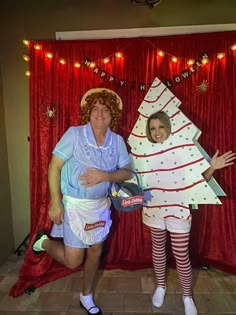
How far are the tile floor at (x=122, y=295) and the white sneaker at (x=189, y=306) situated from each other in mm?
53

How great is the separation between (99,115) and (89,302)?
4.12 feet

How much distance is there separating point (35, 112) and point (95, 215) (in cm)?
101

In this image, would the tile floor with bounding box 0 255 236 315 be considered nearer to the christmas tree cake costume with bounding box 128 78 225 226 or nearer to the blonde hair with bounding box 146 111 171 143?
the christmas tree cake costume with bounding box 128 78 225 226

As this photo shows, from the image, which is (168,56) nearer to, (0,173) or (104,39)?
(104,39)

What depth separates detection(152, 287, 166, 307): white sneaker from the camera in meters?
1.97

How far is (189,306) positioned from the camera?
6.13 ft

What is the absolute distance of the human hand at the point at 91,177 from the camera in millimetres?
1748

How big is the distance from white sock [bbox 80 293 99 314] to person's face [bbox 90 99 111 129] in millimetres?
1162

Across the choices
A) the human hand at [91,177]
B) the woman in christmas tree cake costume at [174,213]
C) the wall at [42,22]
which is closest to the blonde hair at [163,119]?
the woman in christmas tree cake costume at [174,213]

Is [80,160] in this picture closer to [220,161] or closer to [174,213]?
[174,213]

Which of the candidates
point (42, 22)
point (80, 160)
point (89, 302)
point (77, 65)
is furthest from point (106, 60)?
point (89, 302)

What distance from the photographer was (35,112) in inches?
90.2

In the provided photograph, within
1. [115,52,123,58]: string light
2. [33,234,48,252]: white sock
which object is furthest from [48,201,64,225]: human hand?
[115,52,123,58]: string light

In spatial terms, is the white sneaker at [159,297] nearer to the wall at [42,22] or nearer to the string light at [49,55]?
the wall at [42,22]
